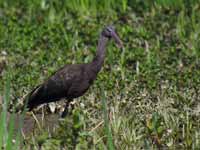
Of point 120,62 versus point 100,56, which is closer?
point 100,56

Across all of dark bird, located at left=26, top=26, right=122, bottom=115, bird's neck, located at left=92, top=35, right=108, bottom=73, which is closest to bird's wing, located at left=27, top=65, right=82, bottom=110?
dark bird, located at left=26, top=26, right=122, bottom=115

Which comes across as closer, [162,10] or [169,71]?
[169,71]

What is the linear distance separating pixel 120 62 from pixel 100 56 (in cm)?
157

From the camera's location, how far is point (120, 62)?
10.8m

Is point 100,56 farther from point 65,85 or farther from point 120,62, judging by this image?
point 120,62

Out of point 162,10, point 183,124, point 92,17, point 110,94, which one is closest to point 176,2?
point 162,10

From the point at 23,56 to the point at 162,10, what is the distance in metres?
2.26

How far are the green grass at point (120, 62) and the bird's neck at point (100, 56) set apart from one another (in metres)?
0.35

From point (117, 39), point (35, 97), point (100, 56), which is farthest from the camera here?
point (117, 39)

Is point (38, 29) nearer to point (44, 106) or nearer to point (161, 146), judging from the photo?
point (44, 106)

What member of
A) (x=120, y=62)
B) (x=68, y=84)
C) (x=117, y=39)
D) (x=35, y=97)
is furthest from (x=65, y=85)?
(x=120, y=62)

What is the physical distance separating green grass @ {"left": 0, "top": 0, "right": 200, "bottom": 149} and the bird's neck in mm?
353

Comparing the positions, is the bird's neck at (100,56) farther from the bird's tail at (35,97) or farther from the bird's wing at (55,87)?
the bird's tail at (35,97)

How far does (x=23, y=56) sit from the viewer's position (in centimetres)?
1115
